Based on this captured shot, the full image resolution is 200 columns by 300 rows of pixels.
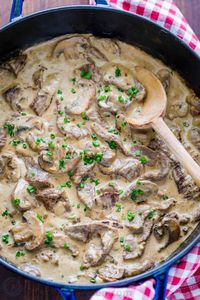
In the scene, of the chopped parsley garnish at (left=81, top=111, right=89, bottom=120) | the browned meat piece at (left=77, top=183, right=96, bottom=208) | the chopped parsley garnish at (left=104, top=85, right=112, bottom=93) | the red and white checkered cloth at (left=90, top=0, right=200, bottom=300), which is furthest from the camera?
the chopped parsley garnish at (left=104, top=85, right=112, bottom=93)

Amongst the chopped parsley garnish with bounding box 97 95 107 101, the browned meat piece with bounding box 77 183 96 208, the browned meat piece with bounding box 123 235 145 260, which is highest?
the chopped parsley garnish with bounding box 97 95 107 101

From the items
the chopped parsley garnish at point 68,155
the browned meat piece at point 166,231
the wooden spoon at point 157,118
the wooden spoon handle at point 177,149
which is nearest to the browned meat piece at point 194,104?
the wooden spoon at point 157,118

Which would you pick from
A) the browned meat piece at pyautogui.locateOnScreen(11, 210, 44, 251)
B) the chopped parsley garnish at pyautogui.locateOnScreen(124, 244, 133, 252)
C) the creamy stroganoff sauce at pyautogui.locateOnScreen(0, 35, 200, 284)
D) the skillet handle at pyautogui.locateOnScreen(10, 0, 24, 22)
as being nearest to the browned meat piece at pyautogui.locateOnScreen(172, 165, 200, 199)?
the creamy stroganoff sauce at pyautogui.locateOnScreen(0, 35, 200, 284)

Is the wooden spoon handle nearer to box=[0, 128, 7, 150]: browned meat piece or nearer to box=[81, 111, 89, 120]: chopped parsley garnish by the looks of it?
box=[81, 111, 89, 120]: chopped parsley garnish

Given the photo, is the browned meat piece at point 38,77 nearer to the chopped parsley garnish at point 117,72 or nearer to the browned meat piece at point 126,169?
the chopped parsley garnish at point 117,72

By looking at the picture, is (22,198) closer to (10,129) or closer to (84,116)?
(10,129)

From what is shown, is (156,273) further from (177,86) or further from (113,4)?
(113,4)
